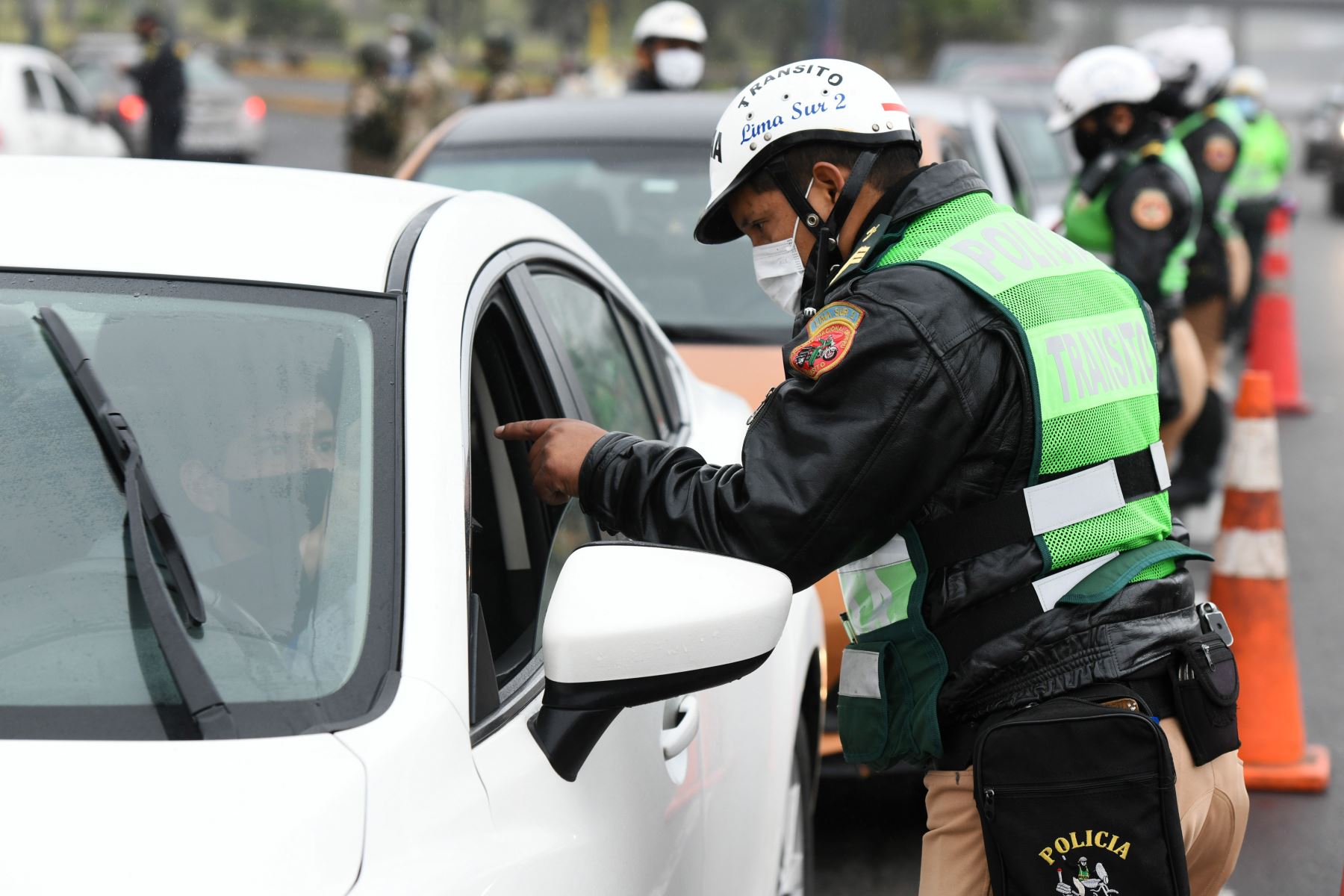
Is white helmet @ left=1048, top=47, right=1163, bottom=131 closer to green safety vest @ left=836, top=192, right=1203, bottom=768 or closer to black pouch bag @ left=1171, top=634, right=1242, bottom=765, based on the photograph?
green safety vest @ left=836, top=192, right=1203, bottom=768

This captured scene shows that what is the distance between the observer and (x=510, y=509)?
2.57 meters

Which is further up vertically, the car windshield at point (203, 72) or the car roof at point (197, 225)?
the car roof at point (197, 225)

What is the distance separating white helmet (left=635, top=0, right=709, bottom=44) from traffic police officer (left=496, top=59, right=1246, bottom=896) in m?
6.49

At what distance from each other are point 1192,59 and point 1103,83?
3160mm

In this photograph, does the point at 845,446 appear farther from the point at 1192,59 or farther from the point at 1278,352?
the point at 1278,352

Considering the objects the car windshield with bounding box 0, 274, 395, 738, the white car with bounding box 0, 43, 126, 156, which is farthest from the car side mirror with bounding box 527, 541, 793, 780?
the white car with bounding box 0, 43, 126, 156

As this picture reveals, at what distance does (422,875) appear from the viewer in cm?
163

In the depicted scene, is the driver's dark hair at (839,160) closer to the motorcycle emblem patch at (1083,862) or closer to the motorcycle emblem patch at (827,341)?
the motorcycle emblem patch at (827,341)

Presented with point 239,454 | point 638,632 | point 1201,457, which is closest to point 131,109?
point 1201,457

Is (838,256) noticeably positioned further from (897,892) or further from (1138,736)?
(897,892)

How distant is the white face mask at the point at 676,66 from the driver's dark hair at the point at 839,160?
6529 mm

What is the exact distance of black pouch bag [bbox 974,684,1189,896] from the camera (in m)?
2.18

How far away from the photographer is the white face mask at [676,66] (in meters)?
8.76

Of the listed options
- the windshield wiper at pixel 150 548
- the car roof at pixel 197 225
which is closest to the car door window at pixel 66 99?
the car roof at pixel 197 225
